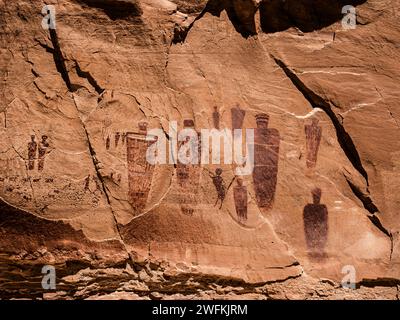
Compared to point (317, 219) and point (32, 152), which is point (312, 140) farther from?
point (32, 152)

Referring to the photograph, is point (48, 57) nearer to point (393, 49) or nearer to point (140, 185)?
point (140, 185)

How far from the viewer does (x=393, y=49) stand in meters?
2.96

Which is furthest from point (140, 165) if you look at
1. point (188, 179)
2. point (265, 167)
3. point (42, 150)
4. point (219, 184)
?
point (265, 167)

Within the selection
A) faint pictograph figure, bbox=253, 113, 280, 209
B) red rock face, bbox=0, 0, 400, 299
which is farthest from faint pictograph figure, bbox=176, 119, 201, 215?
Answer: faint pictograph figure, bbox=253, 113, 280, 209

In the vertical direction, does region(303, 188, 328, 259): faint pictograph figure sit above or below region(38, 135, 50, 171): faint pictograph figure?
below

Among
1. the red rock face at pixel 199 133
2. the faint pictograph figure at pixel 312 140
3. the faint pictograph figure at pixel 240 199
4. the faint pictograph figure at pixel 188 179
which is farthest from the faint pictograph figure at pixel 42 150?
the faint pictograph figure at pixel 312 140

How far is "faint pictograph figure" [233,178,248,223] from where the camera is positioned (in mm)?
3008

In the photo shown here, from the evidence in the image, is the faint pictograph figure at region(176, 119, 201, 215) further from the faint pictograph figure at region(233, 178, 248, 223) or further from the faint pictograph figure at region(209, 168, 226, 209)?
the faint pictograph figure at region(233, 178, 248, 223)

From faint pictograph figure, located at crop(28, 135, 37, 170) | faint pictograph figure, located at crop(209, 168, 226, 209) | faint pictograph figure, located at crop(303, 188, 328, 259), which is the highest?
faint pictograph figure, located at crop(28, 135, 37, 170)

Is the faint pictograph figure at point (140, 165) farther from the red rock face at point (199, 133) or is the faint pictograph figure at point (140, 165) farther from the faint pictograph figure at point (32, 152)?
the faint pictograph figure at point (32, 152)

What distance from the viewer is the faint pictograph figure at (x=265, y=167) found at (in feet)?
9.84

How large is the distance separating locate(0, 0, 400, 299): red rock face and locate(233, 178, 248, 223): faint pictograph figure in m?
0.01

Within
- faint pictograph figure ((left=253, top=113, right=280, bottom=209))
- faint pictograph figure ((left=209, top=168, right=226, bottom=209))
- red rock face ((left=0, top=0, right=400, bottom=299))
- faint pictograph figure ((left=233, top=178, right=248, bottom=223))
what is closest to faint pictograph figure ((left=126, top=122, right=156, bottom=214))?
red rock face ((left=0, top=0, right=400, bottom=299))

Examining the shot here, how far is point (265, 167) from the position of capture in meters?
3.00
